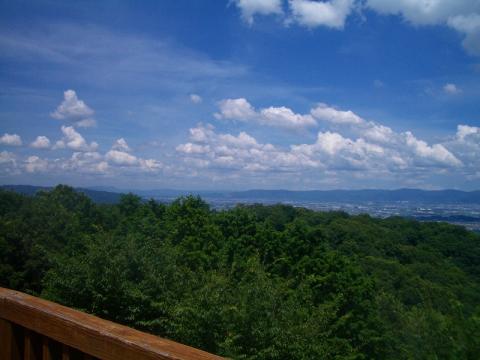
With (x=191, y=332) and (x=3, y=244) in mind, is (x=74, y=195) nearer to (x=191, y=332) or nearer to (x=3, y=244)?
(x=3, y=244)

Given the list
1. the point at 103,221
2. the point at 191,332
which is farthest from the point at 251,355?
the point at 103,221

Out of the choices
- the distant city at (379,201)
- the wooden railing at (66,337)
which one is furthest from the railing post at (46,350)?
the distant city at (379,201)

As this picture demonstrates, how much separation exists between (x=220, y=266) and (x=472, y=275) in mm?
44632

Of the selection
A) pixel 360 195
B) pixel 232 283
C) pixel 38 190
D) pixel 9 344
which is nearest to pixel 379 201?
pixel 360 195

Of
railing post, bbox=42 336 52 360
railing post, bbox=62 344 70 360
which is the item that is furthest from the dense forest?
railing post, bbox=62 344 70 360

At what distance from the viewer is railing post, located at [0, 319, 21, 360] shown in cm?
254

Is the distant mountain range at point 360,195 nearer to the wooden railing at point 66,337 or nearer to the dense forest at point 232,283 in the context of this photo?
the dense forest at point 232,283

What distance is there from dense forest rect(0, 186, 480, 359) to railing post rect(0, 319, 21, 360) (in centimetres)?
911

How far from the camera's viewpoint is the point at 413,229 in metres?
68.9

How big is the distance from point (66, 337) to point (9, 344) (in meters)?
0.55

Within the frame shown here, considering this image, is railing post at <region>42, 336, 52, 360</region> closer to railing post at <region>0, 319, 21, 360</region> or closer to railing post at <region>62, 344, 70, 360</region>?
railing post at <region>62, 344, 70, 360</region>

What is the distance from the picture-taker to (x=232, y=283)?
56.3 ft

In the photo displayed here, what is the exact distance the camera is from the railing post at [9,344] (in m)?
2.54

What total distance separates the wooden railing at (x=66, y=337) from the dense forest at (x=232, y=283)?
9.16 metres
